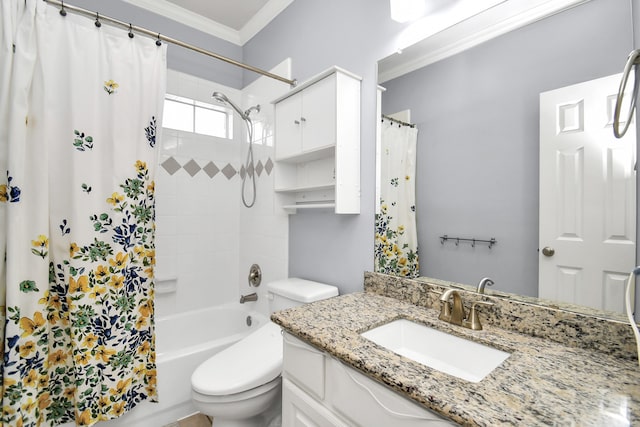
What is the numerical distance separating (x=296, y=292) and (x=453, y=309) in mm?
790

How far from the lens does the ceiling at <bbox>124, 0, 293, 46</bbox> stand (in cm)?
212

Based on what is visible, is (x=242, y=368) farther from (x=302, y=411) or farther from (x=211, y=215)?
(x=211, y=215)

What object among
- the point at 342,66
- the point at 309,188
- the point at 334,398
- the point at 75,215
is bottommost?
the point at 334,398

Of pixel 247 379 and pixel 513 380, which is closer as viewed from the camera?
pixel 513 380

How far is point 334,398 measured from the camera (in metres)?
0.85

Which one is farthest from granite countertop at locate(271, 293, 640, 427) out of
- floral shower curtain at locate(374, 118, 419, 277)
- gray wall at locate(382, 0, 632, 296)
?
floral shower curtain at locate(374, 118, 419, 277)

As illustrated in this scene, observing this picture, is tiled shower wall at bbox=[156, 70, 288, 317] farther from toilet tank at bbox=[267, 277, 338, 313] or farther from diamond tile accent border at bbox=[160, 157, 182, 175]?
toilet tank at bbox=[267, 277, 338, 313]

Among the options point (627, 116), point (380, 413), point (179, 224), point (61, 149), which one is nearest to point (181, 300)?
point (179, 224)

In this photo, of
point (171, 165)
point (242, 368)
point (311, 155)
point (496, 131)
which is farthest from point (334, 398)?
point (171, 165)

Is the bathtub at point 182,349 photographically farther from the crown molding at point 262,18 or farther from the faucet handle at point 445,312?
the crown molding at point 262,18

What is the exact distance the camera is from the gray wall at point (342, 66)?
144 cm

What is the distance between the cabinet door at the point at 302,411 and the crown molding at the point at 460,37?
4.40ft

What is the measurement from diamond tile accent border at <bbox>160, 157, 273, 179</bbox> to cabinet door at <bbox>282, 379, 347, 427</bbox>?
4.94 feet

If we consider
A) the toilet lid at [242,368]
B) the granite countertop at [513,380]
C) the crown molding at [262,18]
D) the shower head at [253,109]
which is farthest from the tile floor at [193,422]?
the crown molding at [262,18]
